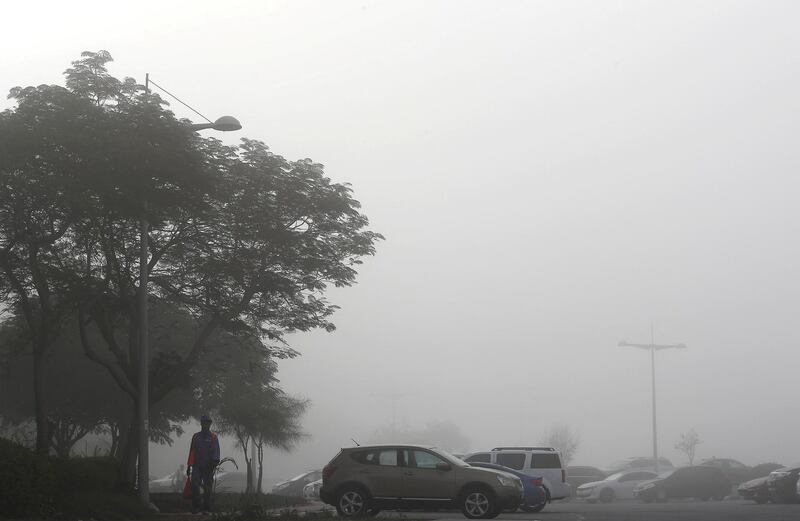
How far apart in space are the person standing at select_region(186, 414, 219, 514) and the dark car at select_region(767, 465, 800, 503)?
797 inches

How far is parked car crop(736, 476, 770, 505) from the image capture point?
36000 mm

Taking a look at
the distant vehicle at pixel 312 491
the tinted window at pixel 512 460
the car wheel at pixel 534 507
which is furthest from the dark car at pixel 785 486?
the distant vehicle at pixel 312 491

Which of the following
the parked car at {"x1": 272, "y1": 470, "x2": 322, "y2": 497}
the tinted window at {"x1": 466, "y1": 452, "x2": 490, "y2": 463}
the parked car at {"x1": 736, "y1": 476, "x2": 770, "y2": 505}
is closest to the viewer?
the tinted window at {"x1": 466, "y1": 452, "x2": 490, "y2": 463}

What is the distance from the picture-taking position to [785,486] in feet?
114

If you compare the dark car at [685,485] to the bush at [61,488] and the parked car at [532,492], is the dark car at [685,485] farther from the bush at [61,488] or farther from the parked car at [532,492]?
the bush at [61,488]

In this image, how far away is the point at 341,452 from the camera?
23.3 m

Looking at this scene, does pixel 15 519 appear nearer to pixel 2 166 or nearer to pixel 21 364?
pixel 2 166

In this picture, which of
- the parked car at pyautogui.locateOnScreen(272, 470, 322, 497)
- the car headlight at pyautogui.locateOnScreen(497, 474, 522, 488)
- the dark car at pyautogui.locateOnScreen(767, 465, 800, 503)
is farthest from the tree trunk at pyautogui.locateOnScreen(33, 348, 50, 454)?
the parked car at pyautogui.locateOnScreen(272, 470, 322, 497)

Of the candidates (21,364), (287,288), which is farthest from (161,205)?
(21,364)

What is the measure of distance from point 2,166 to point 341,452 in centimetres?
991

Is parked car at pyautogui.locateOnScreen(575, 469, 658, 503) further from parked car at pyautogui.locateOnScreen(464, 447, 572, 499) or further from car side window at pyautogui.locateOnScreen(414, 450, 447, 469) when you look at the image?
car side window at pyautogui.locateOnScreen(414, 450, 447, 469)

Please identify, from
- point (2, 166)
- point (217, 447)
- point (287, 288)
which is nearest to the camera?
point (217, 447)

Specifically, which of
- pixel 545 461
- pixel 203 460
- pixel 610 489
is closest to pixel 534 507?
pixel 545 461

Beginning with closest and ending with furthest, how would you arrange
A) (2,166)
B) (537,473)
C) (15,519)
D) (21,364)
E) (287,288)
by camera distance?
(15,519)
(2,166)
(287,288)
(537,473)
(21,364)
